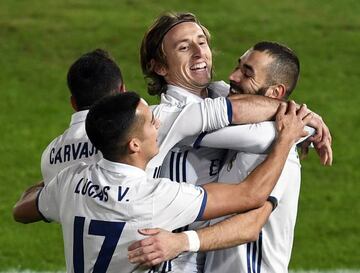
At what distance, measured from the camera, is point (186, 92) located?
21.1 ft

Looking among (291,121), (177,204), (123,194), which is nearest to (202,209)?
(177,204)

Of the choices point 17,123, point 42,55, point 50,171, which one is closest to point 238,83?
point 50,171

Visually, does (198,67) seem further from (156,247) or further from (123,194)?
(156,247)

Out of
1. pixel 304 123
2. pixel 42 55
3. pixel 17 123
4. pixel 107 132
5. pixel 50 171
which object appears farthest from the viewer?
pixel 42 55

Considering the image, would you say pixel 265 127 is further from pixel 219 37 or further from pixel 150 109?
pixel 219 37

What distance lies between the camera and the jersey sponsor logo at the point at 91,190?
580cm

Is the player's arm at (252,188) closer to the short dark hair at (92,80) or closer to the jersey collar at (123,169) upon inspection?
the jersey collar at (123,169)

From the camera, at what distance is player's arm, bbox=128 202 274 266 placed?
572 cm

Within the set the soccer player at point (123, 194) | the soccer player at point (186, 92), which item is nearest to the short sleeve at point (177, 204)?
the soccer player at point (123, 194)

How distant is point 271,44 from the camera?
6.31 m

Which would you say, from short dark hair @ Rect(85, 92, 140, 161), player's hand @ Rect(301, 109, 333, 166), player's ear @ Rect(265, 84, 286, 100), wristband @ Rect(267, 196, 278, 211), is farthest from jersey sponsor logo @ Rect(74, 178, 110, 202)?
player's hand @ Rect(301, 109, 333, 166)

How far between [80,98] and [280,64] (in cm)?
106

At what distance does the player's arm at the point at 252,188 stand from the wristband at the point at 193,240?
0.09 metres

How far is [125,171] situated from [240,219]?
560 mm
